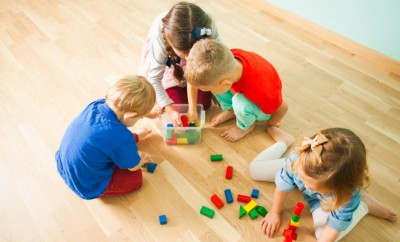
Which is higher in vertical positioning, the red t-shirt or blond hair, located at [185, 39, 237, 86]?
blond hair, located at [185, 39, 237, 86]

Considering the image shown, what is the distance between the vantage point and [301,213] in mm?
1410

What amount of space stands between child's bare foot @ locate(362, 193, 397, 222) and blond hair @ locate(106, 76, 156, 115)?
3.53 ft

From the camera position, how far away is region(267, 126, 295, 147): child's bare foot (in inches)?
64.3

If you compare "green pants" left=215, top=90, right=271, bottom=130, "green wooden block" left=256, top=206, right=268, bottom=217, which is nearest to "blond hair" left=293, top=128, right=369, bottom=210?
"green wooden block" left=256, top=206, right=268, bottom=217

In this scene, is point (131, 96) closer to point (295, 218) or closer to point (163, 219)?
point (163, 219)

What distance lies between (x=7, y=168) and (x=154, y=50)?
98 cm

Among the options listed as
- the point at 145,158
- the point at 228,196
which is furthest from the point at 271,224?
the point at 145,158

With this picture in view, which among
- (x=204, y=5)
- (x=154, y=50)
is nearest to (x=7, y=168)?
(x=154, y=50)

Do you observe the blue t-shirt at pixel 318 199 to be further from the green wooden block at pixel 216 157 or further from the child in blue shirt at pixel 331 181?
the green wooden block at pixel 216 157

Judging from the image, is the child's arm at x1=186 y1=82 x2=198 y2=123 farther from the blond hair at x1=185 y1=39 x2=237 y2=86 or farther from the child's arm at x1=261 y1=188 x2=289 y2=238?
the child's arm at x1=261 y1=188 x2=289 y2=238

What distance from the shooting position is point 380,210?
4.47 ft

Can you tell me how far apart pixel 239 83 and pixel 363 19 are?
3.84ft

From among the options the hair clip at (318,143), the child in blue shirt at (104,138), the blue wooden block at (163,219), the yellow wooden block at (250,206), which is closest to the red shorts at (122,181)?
the child in blue shirt at (104,138)

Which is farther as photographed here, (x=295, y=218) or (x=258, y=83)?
(x=258, y=83)
